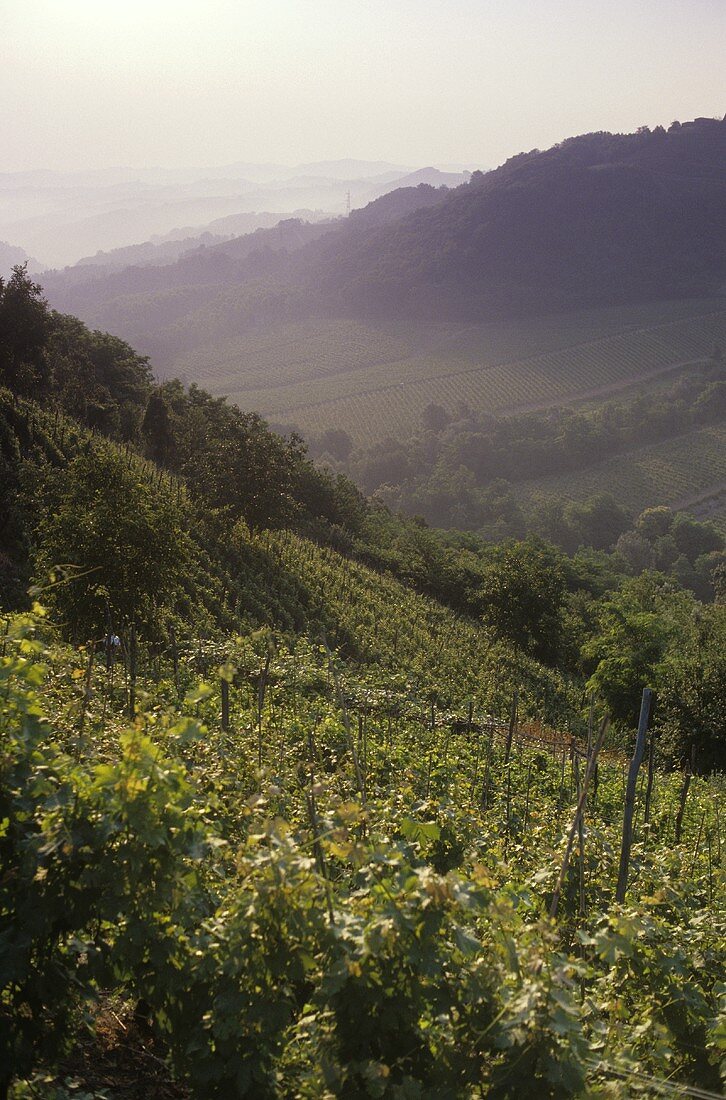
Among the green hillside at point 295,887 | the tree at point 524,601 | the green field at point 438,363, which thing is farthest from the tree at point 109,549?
the green field at point 438,363

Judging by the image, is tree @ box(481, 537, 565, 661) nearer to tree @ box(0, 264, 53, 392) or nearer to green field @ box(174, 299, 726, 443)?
tree @ box(0, 264, 53, 392)

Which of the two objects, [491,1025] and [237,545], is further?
[237,545]

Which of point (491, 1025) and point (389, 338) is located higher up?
point (389, 338)

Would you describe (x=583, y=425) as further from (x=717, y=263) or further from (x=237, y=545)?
(x=717, y=263)

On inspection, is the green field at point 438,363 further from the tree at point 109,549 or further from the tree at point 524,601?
the tree at point 109,549

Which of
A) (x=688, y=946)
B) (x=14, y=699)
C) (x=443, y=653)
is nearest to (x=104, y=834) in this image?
(x=14, y=699)

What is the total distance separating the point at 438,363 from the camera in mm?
146375

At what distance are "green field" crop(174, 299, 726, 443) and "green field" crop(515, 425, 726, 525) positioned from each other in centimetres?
2404

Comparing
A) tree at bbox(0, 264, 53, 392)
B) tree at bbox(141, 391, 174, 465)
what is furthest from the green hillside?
tree at bbox(141, 391, 174, 465)

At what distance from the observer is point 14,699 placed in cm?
322

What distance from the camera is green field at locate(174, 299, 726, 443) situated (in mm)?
124688

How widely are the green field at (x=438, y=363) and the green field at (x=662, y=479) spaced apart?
946 inches

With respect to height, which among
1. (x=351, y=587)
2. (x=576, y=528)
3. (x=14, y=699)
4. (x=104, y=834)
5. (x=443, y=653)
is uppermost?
(x=14, y=699)

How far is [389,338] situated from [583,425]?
75.8m
